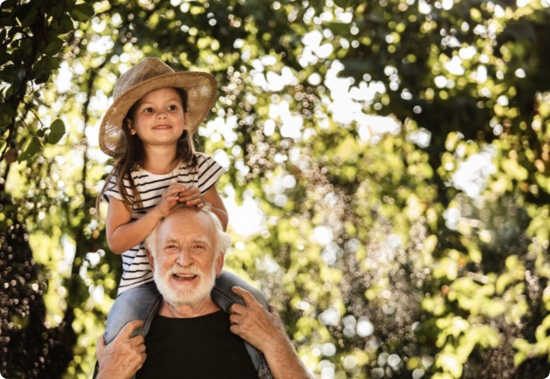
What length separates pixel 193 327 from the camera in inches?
91.4

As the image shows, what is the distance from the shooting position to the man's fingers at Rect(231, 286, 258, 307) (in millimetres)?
2385

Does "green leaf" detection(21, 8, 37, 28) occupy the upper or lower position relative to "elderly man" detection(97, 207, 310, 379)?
upper

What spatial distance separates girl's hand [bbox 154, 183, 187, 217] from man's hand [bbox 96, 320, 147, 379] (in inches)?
12.3

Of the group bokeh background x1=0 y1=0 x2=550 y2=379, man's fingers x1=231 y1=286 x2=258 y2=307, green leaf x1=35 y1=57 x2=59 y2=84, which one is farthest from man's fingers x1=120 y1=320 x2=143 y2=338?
bokeh background x1=0 y1=0 x2=550 y2=379

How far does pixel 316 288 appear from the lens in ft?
15.0

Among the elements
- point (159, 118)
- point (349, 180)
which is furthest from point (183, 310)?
point (349, 180)

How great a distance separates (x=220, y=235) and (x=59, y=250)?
2.06 meters

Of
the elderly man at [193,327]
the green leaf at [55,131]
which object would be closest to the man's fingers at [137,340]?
the elderly man at [193,327]

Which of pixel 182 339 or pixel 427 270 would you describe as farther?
pixel 427 270

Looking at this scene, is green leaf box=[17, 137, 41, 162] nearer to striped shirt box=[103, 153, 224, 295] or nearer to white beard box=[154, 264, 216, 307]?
striped shirt box=[103, 153, 224, 295]

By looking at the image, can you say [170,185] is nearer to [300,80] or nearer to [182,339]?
[182,339]

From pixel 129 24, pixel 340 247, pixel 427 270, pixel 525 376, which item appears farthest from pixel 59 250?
pixel 525 376

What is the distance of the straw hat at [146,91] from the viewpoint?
2.35 metres

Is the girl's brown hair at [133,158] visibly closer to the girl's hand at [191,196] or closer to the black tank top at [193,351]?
the girl's hand at [191,196]
